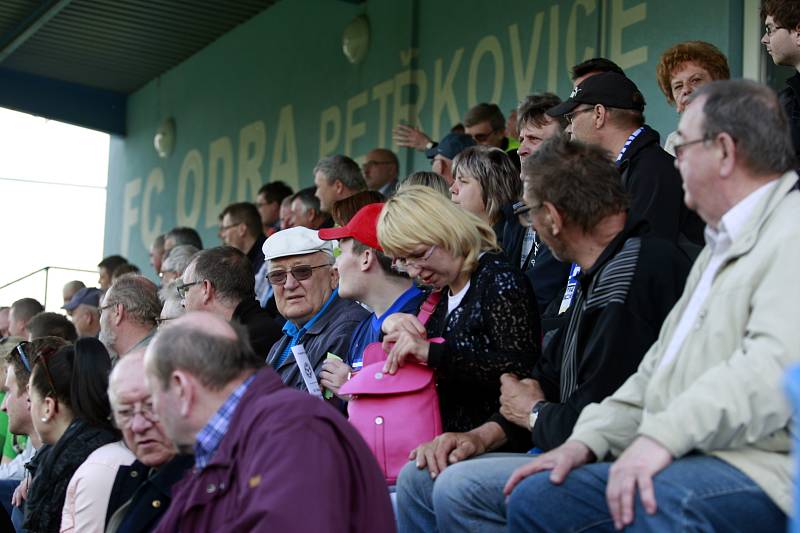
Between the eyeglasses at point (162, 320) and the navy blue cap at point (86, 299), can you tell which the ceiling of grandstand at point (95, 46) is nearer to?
the navy blue cap at point (86, 299)

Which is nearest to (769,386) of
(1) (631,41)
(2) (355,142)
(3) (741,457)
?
(3) (741,457)

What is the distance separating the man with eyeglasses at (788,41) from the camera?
436cm

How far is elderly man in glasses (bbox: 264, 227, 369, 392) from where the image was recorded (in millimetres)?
4984

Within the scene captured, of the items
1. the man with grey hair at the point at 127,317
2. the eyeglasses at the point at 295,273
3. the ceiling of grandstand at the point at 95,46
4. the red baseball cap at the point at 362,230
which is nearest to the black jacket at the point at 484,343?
the red baseball cap at the point at 362,230

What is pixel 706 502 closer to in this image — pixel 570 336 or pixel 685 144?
pixel 685 144

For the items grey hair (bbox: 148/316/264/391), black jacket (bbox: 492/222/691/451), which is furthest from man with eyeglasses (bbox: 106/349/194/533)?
black jacket (bbox: 492/222/691/451)

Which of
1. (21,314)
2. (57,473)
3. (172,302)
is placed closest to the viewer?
(57,473)

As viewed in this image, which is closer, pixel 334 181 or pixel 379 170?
pixel 334 181

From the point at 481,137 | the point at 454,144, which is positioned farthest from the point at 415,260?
the point at 481,137

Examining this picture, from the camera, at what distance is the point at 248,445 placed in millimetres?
2846

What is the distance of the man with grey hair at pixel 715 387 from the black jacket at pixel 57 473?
231 cm

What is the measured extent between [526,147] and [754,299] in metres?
2.63

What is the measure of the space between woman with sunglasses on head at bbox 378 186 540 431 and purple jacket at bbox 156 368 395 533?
996mm

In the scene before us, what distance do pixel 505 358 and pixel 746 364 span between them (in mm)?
1385
